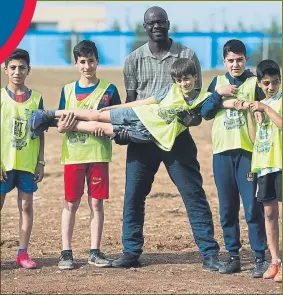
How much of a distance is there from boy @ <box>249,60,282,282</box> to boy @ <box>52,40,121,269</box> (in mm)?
1337

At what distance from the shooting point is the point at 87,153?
28.7ft

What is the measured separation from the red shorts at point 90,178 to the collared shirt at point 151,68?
28.5 inches

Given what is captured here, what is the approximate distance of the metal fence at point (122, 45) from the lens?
166ft

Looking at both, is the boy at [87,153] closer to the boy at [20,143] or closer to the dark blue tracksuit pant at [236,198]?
the boy at [20,143]

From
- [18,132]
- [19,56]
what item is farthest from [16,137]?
[19,56]

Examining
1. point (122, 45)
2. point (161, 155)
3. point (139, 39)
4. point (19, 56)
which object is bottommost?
point (161, 155)

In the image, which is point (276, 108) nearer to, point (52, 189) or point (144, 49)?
point (144, 49)

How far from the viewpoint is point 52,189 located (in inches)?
551

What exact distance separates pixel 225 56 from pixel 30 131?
5.74 feet

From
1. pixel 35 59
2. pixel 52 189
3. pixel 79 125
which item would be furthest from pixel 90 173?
pixel 35 59

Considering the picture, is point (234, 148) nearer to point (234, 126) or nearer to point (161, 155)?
point (234, 126)

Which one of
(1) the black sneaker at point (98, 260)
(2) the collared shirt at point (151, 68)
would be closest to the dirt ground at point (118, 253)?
(1) the black sneaker at point (98, 260)

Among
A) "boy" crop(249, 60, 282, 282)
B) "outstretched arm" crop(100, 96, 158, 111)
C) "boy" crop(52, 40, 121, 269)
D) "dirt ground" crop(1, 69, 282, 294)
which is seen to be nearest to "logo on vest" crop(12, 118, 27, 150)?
"boy" crop(52, 40, 121, 269)

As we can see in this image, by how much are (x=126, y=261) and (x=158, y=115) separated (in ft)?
4.32
